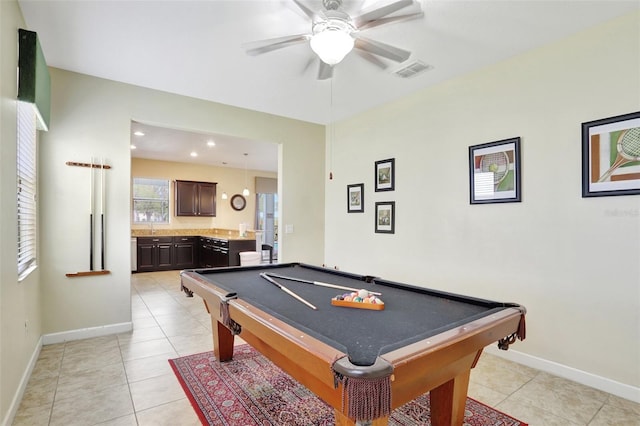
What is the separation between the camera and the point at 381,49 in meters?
2.26

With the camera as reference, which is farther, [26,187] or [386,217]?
[386,217]

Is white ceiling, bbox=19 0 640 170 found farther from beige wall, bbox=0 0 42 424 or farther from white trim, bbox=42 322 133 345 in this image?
white trim, bbox=42 322 133 345

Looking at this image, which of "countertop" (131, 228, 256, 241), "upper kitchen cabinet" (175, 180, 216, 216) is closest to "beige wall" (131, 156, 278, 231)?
"countertop" (131, 228, 256, 241)

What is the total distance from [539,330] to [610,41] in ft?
7.58

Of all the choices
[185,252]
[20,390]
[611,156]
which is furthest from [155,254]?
[611,156]

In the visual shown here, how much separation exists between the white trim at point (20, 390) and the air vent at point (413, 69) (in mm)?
3954

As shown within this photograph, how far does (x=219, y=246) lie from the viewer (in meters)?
7.04

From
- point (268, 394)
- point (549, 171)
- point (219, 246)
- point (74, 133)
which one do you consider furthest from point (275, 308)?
point (219, 246)

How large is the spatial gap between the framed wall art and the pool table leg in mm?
1797

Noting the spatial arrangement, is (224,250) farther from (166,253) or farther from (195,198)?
(195,198)

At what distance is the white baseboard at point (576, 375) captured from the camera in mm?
2254

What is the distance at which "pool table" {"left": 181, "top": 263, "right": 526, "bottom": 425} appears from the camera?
107 cm

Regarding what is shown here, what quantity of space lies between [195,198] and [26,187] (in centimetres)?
584

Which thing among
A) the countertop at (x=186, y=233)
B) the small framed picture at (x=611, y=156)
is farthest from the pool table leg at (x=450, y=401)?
the countertop at (x=186, y=233)
